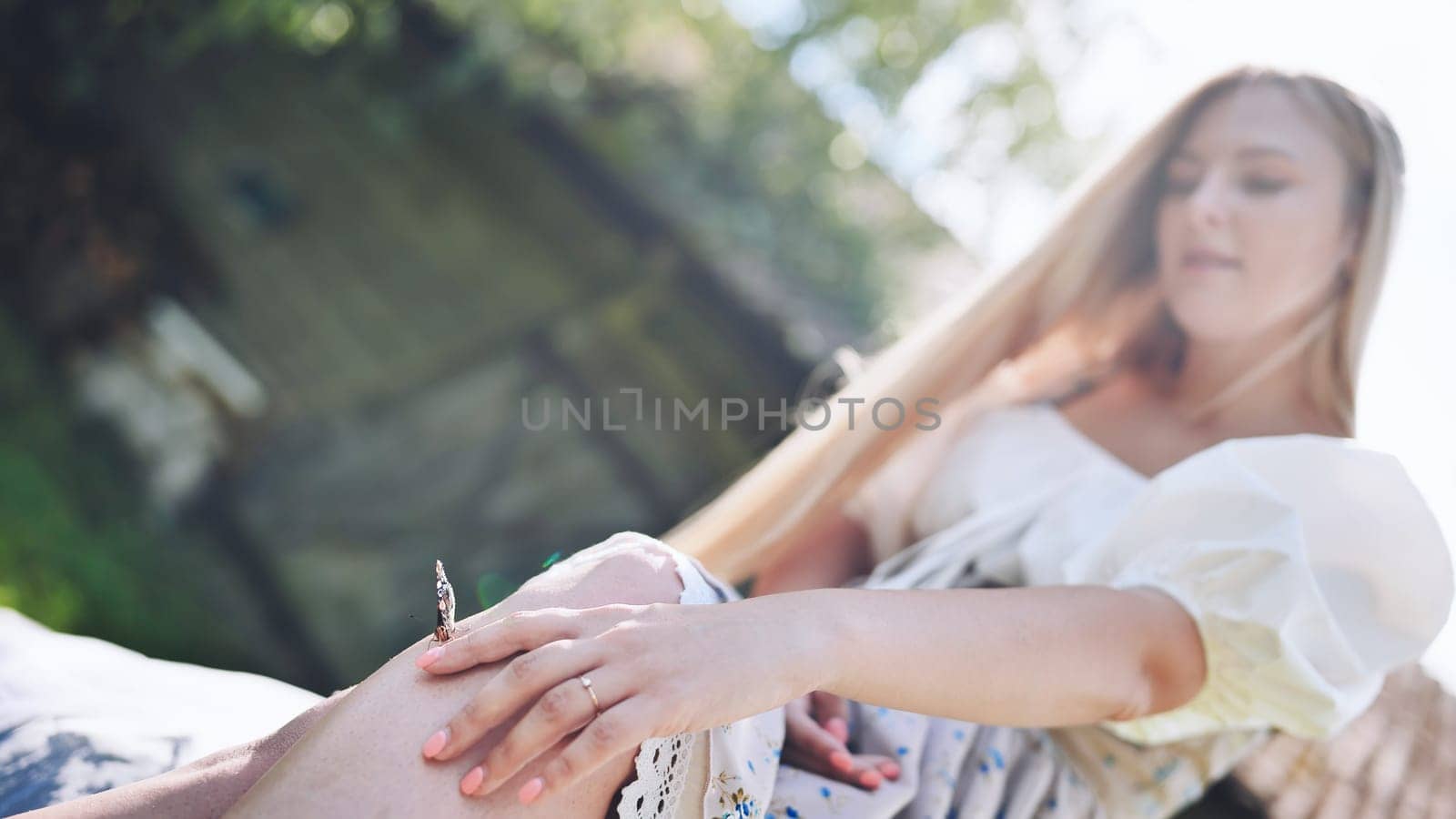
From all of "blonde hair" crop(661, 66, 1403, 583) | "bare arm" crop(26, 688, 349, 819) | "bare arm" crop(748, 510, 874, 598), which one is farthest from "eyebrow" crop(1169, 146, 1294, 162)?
"bare arm" crop(26, 688, 349, 819)

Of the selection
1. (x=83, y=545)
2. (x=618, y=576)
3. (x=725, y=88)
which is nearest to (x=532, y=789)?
(x=618, y=576)

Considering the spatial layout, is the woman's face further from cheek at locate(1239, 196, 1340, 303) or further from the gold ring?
the gold ring

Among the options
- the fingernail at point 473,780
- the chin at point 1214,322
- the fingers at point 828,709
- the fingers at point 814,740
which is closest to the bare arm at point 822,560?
the fingers at point 828,709

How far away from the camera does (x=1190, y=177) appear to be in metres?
2.05

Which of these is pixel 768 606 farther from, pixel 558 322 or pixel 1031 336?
pixel 558 322

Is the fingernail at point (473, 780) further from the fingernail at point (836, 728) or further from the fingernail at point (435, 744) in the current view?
the fingernail at point (836, 728)

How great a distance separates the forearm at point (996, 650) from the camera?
1188 mm

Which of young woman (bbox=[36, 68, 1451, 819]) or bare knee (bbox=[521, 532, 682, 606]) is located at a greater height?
bare knee (bbox=[521, 532, 682, 606])

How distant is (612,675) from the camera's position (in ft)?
3.42

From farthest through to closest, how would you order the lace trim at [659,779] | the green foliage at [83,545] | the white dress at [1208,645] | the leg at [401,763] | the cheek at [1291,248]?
the green foliage at [83,545] < the cheek at [1291,248] < the white dress at [1208,645] < the lace trim at [659,779] < the leg at [401,763]

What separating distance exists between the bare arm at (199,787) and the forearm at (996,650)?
1.99 ft

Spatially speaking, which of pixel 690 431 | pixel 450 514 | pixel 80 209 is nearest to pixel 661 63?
pixel 690 431

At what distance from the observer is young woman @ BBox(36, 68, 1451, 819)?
1.07 meters

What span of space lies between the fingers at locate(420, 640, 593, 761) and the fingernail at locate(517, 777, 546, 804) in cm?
6
